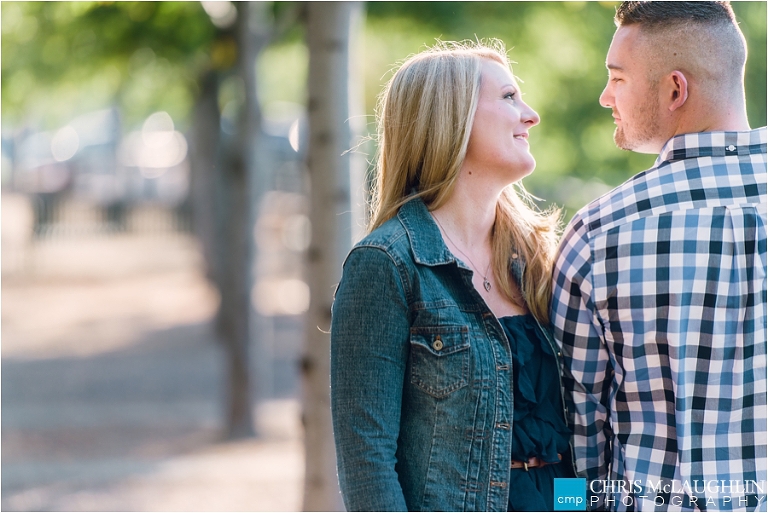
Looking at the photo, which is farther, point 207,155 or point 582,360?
point 207,155

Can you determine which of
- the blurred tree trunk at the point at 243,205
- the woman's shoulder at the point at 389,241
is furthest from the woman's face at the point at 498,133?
the blurred tree trunk at the point at 243,205

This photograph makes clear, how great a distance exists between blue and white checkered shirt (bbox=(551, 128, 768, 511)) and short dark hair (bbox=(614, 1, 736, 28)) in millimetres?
321

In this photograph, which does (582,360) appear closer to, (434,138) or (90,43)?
(434,138)

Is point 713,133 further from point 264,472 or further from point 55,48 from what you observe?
point 55,48

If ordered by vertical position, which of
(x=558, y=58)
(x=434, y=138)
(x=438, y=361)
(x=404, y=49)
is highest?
(x=404, y=49)

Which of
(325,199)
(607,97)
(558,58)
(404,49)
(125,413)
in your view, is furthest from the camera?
(404,49)

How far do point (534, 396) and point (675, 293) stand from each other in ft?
1.44

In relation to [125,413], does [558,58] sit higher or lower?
higher

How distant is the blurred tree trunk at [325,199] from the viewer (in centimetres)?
404

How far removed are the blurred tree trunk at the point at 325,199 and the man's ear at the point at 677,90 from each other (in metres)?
1.96

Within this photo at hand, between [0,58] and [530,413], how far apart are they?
7.48m

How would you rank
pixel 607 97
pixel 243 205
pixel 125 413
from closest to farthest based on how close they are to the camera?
pixel 607 97
pixel 243 205
pixel 125 413

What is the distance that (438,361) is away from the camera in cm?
212

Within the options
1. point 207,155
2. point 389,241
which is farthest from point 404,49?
point 389,241
